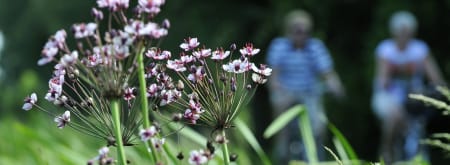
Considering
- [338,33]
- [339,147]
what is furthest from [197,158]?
[338,33]

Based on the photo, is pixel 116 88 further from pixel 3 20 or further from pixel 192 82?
pixel 3 20

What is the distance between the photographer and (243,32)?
54.1ft

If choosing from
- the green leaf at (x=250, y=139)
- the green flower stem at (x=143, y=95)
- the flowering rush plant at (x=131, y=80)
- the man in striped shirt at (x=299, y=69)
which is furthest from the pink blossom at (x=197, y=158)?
the man in striped shirt at (x=299, y=69)

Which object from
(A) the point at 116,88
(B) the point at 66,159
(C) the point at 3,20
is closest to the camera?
(A) the point at 116,88

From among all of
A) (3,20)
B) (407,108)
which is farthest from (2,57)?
(407,108)

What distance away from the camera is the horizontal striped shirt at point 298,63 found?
9750mm

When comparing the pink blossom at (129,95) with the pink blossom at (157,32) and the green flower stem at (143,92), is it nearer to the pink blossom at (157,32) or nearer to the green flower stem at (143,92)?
the green flower stem at (143,92)

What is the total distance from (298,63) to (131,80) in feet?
25.0

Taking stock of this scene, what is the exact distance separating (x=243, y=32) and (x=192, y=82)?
46.3 ft

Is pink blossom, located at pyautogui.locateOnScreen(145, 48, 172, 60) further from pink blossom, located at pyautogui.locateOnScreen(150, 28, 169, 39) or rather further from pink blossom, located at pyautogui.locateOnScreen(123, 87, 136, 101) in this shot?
pink blossom, located at pyautogui.locateOnScreen(150, 28, 169, 39)

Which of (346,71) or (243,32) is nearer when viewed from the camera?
(346,71)

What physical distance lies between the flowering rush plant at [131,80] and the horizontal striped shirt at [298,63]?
7229mm

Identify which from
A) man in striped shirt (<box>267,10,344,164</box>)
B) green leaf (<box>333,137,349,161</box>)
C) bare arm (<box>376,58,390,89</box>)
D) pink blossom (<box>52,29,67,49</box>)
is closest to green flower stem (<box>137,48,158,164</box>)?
pink blossom (<box>52,29,67,49</box>)

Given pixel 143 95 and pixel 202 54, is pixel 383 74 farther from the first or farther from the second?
pixel 143 95
